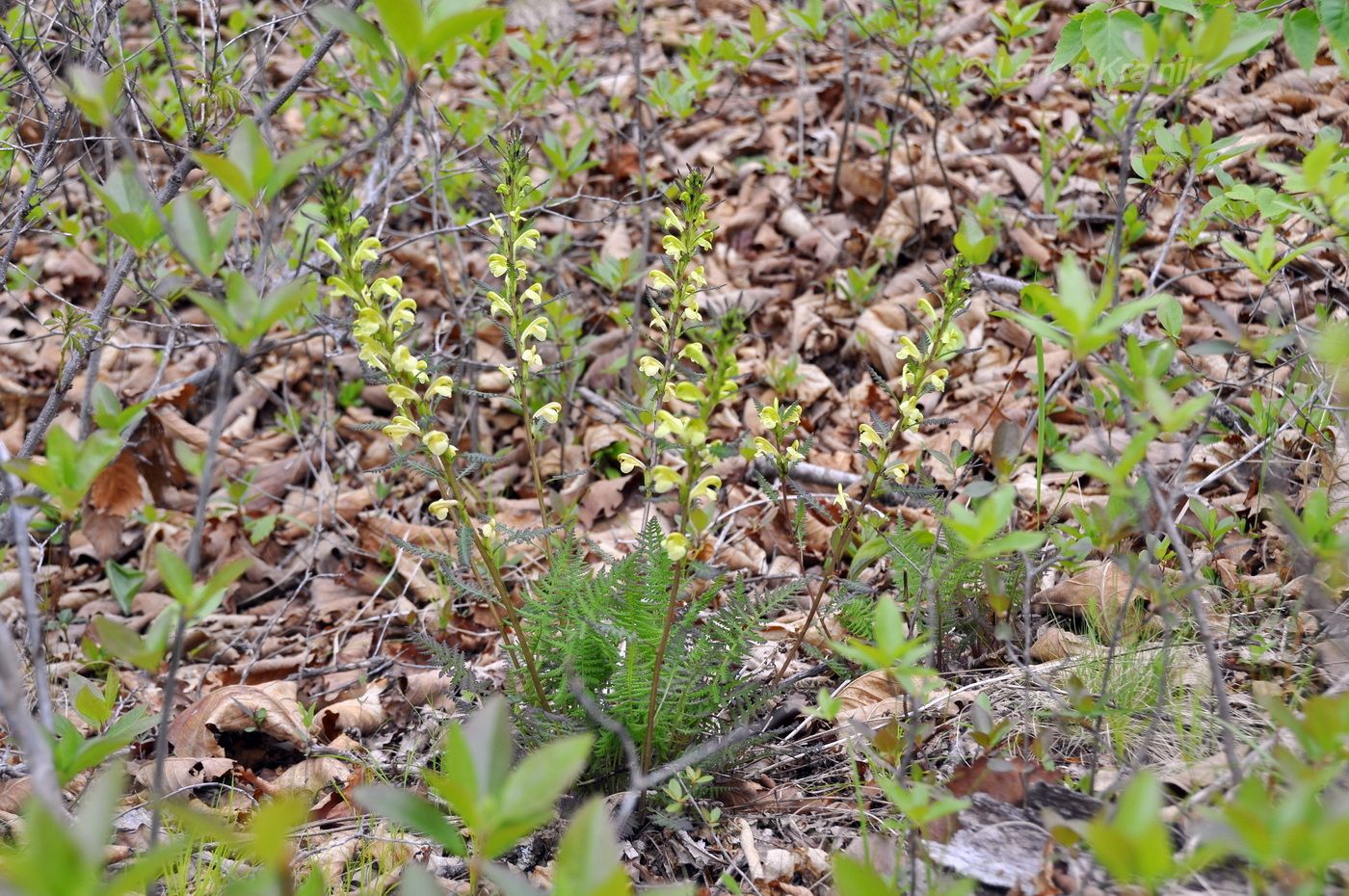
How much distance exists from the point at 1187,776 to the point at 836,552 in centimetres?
85

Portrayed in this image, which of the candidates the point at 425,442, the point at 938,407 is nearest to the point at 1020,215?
the point at 938,407

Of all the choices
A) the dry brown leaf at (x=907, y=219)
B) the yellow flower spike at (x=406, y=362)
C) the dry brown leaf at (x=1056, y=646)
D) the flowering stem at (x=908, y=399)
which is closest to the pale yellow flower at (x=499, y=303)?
the yellow flower spike at (x=406, y=362)

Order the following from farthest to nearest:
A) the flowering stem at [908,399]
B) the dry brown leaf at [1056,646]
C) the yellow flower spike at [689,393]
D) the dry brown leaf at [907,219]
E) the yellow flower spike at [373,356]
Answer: the dry brown leaf at [907,219] → the dry brown leaf at [1056,646] → the flowering stem at [908,399] → the yellow flower spike at [373,356] → the yellow flower spike at [689,393]

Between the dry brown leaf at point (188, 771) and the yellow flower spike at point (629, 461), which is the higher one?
the yellow flower spike at point (629, 461)

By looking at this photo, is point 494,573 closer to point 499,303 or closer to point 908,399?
point 499,303

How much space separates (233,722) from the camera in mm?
2812

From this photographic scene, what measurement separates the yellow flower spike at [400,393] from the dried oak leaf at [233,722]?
4.46 feet

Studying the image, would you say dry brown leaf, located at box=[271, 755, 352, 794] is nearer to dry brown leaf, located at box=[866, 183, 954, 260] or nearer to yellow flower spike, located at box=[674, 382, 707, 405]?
yellow flower spike, located at box=[674, 382, 707, 405]

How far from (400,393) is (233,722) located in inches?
60.1

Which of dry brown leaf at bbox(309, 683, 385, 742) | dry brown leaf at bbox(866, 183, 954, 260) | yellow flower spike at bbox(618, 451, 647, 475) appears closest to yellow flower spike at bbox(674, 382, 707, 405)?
yellow flower spike at bbox(618, 451, 647, 475)

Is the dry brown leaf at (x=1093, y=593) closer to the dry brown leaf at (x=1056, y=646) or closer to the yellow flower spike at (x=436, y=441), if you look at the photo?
the dry brown leaf at (x=1056, y=646)

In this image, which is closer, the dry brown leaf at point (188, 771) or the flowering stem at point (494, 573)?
the flowering stem at point (494, 573)

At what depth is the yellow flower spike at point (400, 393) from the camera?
191cm

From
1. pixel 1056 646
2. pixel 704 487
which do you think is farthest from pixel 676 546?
pixel 1056 646
